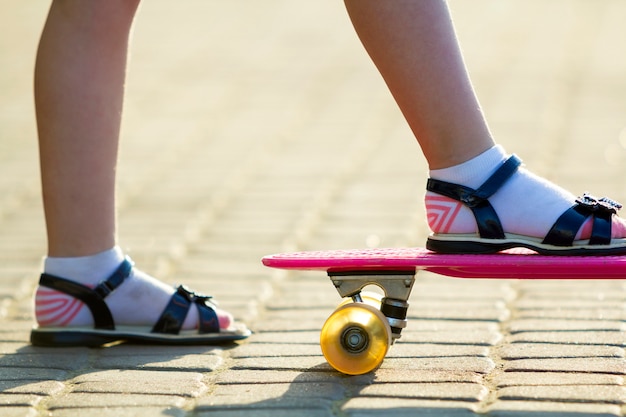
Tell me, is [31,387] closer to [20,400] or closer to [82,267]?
[20,400]

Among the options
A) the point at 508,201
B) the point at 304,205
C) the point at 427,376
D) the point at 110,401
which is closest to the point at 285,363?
the point at 427,376

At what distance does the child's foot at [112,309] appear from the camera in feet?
9.24

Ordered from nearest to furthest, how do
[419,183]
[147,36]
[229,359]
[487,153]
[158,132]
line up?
[487,153], [229,359], [419,183], [158,132], [147,36]

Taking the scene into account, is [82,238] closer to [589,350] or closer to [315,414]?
[315,414]

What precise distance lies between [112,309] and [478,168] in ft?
3.54

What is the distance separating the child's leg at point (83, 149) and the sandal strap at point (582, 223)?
0.96 m

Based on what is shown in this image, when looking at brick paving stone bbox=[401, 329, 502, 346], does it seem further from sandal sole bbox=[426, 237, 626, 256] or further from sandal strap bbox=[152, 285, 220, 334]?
sandal strap bbox=[152, 285, 220, 334]

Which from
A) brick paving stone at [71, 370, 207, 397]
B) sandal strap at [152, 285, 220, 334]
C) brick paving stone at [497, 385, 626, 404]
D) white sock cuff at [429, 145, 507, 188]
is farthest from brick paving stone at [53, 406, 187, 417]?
white sock cuff at [429, 145, 507, 188]

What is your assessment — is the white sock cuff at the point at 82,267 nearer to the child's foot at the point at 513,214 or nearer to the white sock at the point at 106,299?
the white sock at the point at 106,299

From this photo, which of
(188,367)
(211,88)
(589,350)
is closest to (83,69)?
(188,367)

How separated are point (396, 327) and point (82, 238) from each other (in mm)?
899

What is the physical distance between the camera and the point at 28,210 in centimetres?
459

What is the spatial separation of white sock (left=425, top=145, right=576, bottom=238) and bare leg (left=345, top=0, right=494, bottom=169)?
29mm

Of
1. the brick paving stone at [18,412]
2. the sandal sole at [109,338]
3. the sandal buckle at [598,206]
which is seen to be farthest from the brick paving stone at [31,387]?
the sandal buckle at [598,206]
